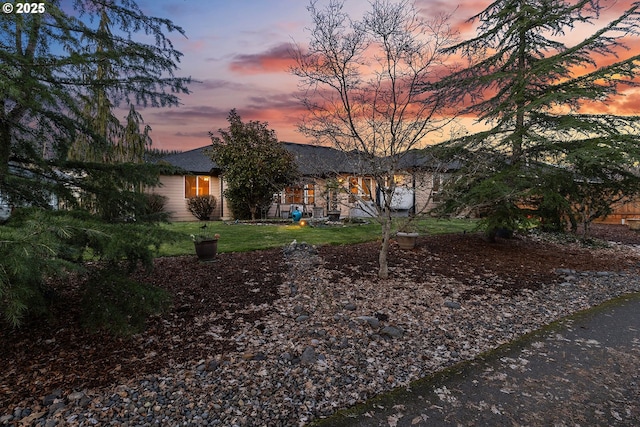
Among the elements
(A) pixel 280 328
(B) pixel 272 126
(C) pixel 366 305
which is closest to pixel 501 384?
(C) pixel 366 305

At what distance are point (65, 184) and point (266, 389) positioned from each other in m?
2.82

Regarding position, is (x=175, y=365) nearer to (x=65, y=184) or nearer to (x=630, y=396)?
(x=65, y=184)

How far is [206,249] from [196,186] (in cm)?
1222

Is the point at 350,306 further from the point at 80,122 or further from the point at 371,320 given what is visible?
the point at 80,122

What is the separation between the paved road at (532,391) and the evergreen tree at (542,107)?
341cm

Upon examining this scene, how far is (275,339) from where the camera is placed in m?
3.54

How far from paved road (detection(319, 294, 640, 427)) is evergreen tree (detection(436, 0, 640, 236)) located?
3.41m

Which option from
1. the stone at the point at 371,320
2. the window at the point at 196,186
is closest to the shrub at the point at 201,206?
the window at the point at 196,186

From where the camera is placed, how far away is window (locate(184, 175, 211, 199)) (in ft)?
56.6

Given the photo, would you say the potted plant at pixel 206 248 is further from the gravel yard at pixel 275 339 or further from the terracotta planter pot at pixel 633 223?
the terracotta planter pot at pixel 633 223

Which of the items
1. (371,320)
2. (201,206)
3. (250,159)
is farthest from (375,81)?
(201,206)

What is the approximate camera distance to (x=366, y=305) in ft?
14.8

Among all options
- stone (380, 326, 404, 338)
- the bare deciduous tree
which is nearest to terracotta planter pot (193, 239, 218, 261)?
the bare deciduous tree

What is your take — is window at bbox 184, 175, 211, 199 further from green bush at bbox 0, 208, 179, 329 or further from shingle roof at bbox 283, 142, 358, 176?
green bush at bbox 0, 208, 179, 329
